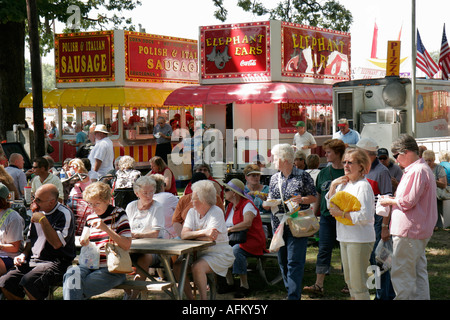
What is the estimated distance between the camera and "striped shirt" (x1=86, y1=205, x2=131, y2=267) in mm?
5859

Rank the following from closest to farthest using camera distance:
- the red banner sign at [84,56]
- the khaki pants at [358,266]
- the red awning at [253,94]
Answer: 1. the khaki pants at [358,266]
2. the red awning at [253,94]
3. the red banner sign at [84,56]

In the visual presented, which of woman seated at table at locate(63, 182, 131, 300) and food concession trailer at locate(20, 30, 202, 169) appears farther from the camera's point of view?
food concession trailer at locate(20, 30, 202, 169)

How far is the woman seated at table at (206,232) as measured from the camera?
20.6 ft

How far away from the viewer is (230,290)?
734cm

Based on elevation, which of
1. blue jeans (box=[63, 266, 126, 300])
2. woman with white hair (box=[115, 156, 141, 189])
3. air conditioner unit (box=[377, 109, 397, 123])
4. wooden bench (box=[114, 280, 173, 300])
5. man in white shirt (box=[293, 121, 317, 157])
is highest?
air conditioner unit (box=[377, 109, 397, 123])

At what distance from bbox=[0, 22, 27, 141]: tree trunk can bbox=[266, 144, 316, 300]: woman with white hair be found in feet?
52.2

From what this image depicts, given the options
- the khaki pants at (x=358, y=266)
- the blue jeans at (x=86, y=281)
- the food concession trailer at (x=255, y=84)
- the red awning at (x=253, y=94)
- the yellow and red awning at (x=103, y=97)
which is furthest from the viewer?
the yellow and red awning at (x=103, y=97)

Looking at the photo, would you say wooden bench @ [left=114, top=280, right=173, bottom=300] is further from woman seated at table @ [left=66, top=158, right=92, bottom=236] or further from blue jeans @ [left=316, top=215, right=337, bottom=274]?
blue jeans @ [left=316, top=215, right=337, bottom=274]

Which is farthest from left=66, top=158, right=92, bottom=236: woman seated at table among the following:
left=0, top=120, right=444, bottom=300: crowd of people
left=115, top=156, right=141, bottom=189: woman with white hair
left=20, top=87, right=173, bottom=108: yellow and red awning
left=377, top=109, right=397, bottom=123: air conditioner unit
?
left=20, top=87, right=173, bottom=108: yellow and red awning

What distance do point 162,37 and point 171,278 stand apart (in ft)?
56.3

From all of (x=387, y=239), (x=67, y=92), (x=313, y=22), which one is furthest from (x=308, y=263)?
(x=313, y=22)

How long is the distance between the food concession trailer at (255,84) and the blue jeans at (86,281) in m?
12.1

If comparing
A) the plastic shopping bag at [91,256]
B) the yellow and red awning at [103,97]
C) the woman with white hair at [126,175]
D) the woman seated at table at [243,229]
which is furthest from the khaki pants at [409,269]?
the yellow and red awning at [103,97]

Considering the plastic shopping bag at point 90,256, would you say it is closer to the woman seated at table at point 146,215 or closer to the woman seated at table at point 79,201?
the woman seated at table at point 146,215
